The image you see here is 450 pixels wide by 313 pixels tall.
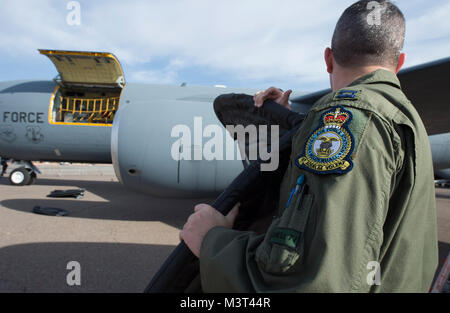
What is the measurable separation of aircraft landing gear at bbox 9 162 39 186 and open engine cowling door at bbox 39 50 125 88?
3241 mm

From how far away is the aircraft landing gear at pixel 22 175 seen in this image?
8352 millimetres

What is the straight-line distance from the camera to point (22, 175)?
8.44 meters

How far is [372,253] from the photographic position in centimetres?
61

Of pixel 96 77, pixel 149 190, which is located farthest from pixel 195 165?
pixel 96 77

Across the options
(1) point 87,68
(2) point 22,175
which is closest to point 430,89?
(1) point 87,68

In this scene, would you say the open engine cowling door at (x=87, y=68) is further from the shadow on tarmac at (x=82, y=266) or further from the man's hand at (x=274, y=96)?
the man's hand at (x=274, y=96)

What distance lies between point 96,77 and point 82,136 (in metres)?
1.85

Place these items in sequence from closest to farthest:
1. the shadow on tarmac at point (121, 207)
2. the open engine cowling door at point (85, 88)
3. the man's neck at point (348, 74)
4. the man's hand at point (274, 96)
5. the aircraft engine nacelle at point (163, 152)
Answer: the man's neck at point (348, 74)
the man's hand at point (274, 96)
the aircraft engine nacelle at point (163, 152)
the shadow on tarmac at point (121, 207)
the open engine cowling door at point (85, 88)

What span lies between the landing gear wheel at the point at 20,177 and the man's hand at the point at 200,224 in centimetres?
972

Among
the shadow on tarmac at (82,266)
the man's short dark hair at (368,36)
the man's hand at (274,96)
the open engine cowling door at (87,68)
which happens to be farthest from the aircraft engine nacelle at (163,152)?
the man's short dark hair at (368,36)

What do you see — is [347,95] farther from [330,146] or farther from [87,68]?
[87,68]

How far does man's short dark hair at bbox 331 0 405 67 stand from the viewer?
81 centimetres

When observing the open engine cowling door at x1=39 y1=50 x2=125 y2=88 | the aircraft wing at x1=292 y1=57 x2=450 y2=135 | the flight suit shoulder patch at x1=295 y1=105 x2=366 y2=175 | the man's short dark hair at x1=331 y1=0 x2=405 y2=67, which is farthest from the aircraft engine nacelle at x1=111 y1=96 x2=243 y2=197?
the flight suit shoulder patch at x1=295 y1=105 x2=366 y2=175

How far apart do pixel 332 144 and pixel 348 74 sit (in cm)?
32
